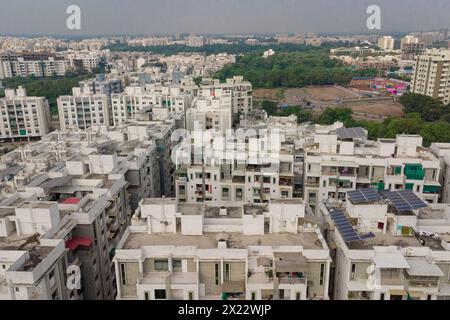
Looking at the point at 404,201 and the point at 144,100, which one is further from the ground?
the point at 404,201

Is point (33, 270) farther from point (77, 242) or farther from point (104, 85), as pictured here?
point (104, 85)

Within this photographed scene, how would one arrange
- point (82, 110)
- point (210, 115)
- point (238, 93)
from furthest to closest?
point (238, 93)
point (82, 110)
point (210, 115)

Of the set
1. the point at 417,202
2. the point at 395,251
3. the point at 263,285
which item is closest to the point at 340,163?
the point at 417,202

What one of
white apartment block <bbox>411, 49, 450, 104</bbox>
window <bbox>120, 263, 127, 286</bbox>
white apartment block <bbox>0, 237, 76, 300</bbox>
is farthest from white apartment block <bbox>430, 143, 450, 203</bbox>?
white apartment block <bbox>411, 49, 450, 104</bbox>

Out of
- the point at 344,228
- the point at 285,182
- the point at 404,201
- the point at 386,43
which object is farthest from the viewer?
the point at 386,43

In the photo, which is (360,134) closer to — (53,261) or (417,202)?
(417,202)

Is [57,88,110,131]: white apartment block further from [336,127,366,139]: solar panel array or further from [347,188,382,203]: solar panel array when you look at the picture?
[347,188,382,203]: solar panel array

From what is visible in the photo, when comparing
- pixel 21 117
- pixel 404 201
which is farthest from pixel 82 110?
pixel 404 201

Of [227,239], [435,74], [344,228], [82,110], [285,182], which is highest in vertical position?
[435,74]
